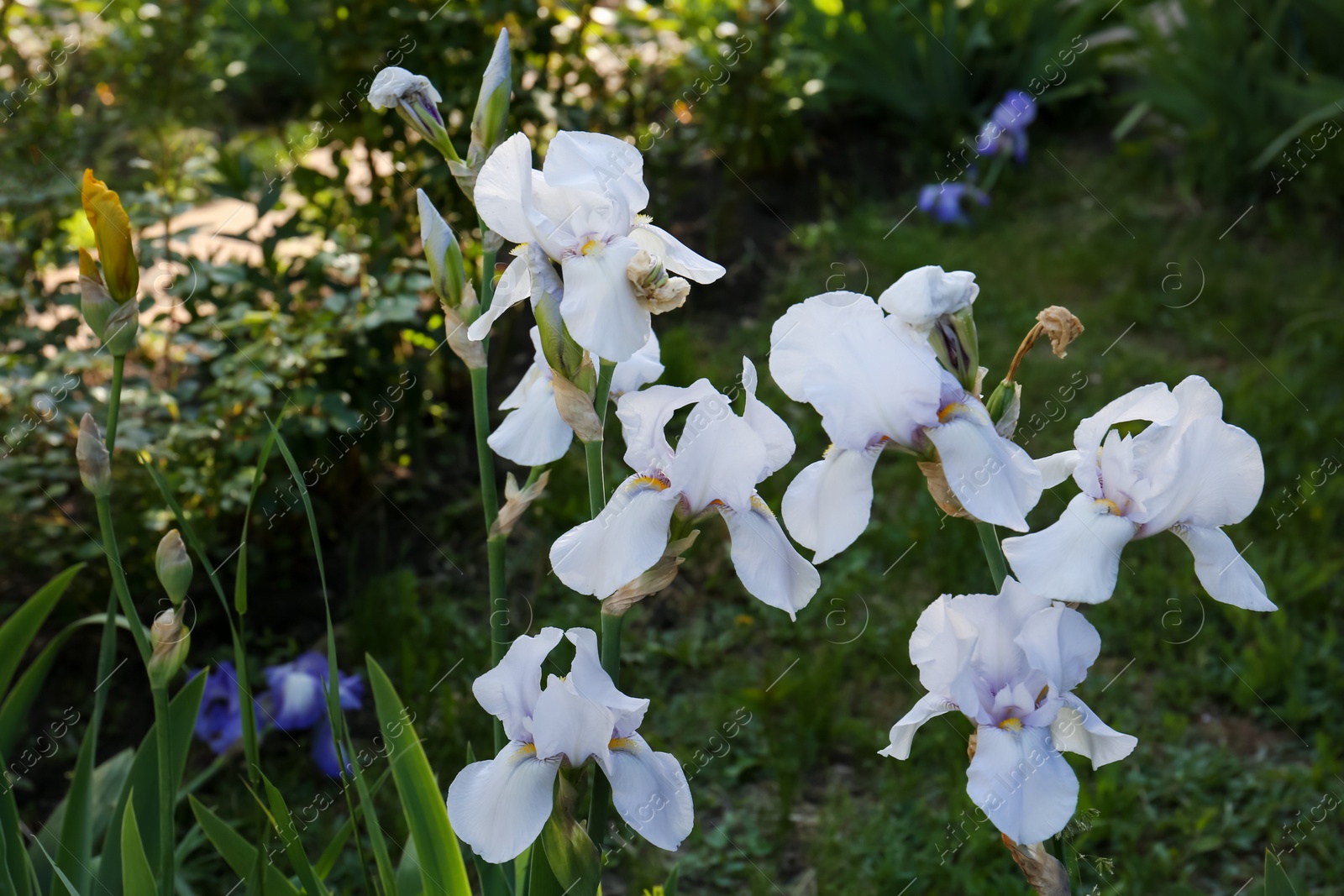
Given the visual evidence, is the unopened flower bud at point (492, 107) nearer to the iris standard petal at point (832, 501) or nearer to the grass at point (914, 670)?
the iris standard petal at point (832, 501)

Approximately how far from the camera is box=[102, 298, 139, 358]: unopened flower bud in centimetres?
102

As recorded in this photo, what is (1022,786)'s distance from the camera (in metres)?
0.74

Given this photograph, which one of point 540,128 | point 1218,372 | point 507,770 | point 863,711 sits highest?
point 507,770

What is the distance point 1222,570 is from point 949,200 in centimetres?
313

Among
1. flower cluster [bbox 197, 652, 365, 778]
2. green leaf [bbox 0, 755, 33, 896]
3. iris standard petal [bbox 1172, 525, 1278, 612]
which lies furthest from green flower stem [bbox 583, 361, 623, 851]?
flower cluster [bbox 197, 652, 365, 778]

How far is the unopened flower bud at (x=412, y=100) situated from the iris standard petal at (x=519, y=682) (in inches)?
19.8

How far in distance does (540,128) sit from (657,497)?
2114 mm

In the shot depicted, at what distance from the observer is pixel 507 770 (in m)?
0.84

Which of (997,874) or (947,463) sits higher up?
(947,463)

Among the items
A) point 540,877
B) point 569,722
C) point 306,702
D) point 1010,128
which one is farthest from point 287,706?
point 1010,128

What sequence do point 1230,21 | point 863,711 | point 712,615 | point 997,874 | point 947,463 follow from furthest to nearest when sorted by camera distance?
point 1230,21
point 712,615
point 863,711
point 997,874
point 947,463

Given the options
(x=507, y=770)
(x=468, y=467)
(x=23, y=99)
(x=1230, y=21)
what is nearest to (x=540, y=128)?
(x=468, y=467)

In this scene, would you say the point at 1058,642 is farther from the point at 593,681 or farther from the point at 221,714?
the point at 221,714

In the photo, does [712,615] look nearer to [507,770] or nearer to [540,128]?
[540,128]
